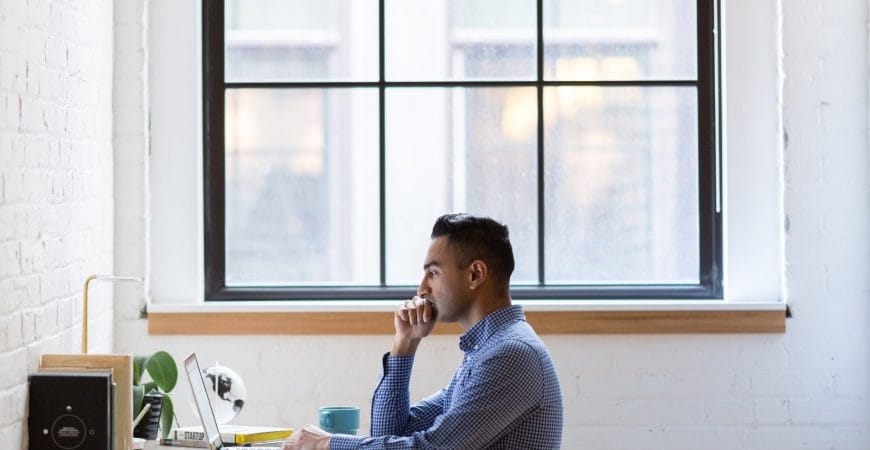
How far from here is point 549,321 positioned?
4266 mm

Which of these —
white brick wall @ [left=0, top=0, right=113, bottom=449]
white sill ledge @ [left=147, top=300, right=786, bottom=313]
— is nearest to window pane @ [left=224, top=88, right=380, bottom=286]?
white sill ledge @ [left=147, top=300, right=786, bottom=313]

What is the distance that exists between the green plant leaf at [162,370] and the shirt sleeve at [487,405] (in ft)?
2.82

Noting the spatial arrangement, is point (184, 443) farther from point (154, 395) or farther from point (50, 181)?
point (50, 181)

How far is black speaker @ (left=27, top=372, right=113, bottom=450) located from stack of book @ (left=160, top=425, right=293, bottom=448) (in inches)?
8.8

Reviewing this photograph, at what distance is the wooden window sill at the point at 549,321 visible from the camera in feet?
14.0

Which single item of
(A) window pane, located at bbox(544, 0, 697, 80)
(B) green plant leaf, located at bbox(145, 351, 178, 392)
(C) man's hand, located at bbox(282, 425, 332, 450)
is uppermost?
(A) window pane, located at bbox(544, 0, 697, 80)

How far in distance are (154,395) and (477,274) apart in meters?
1.01

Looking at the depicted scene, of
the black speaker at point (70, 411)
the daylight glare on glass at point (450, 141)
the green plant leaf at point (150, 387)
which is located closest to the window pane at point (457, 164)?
the daylight glare on glass at point (450, 141)

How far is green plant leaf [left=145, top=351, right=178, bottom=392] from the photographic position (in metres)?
3.55

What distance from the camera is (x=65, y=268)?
364cm

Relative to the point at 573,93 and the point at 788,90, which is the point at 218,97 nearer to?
the point at 573,93

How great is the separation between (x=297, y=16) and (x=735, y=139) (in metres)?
1.57

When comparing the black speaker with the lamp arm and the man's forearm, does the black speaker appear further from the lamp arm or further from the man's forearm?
the man's forearm

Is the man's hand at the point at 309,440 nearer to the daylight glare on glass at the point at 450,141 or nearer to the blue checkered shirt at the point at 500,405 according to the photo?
the blue checkered shirt at the point at 500,405
